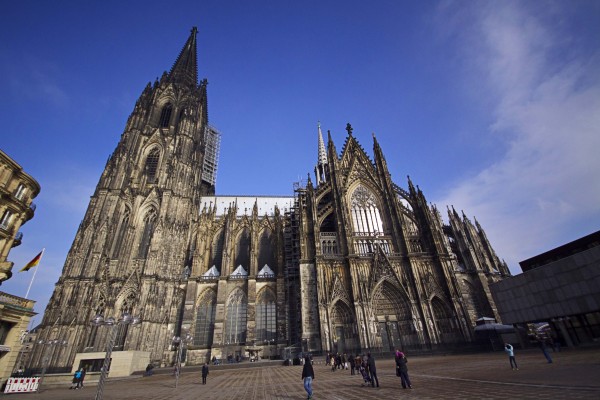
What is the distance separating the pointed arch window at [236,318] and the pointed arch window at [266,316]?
1442mm

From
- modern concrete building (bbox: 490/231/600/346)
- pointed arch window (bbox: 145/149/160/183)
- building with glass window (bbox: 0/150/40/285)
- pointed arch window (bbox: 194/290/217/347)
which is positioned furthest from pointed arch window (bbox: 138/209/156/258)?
modern concrete building (bbox: 490/231/600/346)

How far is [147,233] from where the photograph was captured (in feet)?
106

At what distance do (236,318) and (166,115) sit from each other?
107ft

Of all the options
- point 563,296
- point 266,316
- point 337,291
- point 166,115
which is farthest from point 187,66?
point 563,296

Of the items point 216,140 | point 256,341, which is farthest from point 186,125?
point 256,341

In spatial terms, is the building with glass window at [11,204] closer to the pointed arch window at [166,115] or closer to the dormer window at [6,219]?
the dormer window at [6,219]

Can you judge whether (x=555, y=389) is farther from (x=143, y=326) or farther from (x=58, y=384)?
(x=143, y=326)

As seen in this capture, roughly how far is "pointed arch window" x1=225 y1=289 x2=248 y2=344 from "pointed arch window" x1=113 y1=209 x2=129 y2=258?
530 inches

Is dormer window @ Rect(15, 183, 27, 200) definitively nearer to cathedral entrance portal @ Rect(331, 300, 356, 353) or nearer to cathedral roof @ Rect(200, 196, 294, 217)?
cathedral entrance portal @ Rect(331, 300, 356, 353)

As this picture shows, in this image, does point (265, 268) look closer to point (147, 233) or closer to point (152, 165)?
point (147, 233)

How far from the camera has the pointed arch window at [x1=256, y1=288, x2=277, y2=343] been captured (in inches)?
1152

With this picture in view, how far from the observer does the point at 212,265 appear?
3478cm

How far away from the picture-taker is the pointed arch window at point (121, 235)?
30.7 metres

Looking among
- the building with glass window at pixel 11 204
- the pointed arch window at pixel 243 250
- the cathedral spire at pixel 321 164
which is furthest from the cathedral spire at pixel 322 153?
the building with glass window at pixel 11 204
